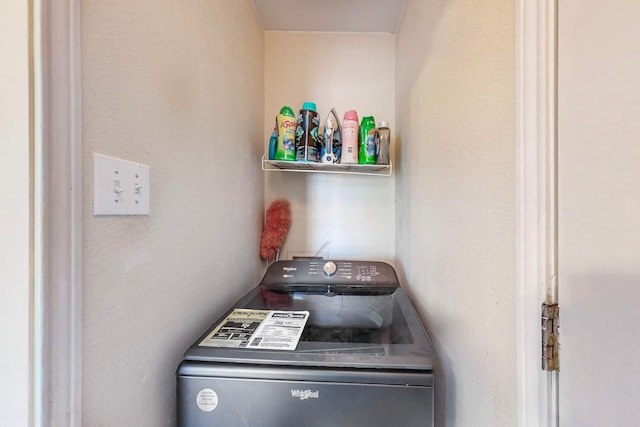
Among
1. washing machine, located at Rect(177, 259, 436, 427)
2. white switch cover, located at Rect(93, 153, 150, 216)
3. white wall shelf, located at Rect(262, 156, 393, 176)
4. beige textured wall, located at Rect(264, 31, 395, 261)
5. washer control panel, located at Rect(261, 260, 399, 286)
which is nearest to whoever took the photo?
white switch cover, located at Rect(93, 153, 150, 216)

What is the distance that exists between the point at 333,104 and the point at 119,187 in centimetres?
137

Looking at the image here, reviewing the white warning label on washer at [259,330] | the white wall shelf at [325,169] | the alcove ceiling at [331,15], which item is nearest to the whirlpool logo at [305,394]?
the white warning label on washer at [259,330]

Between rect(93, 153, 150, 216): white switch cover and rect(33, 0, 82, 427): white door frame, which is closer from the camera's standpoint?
rect(33, 0, 82, 427): white door frame

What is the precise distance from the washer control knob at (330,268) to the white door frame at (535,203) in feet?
2.93

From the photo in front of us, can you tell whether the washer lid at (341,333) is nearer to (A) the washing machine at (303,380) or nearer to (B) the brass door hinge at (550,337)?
(A) the washing machine at (303,380)

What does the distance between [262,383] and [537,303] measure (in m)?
0.58

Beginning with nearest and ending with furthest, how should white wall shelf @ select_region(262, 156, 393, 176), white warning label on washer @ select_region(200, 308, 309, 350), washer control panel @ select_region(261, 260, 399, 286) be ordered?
white warning label on washer @ select_region(200, 308, 309, 350), washer control panel @ select_region(261, 260, 399, 286), white wall shelf @ select_region(262, 156, 393, 176)

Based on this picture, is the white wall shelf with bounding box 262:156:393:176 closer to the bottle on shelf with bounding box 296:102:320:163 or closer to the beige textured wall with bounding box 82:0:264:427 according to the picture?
the bottle on shelf with bounding box 296:102:320:163

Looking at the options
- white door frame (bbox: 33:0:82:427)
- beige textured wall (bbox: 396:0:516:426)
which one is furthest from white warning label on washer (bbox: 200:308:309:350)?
beige textured wall (bbox: 396:0:516:426)

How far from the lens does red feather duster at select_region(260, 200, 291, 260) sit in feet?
5.15

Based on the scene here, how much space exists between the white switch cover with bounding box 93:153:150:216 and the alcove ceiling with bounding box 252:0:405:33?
129 centimetres

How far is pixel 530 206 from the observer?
49 cm
